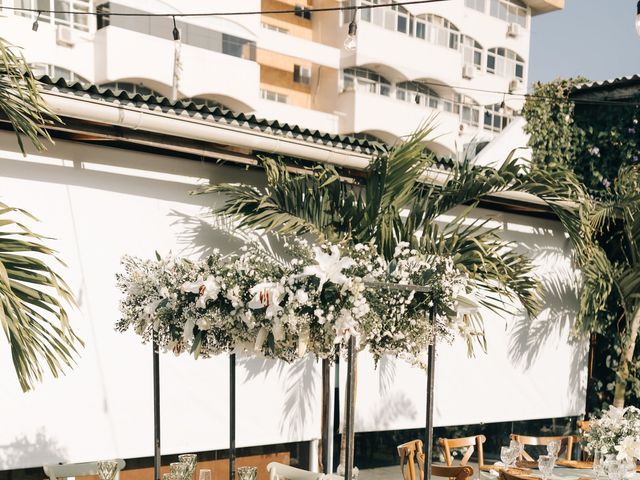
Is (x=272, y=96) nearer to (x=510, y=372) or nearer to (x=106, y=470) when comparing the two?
(x=510, y=372)

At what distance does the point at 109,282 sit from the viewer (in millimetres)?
5633

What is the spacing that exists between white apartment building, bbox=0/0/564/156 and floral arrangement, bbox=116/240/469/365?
13.6 m

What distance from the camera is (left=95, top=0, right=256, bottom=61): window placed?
2034 centimetres

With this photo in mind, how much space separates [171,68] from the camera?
21.1m

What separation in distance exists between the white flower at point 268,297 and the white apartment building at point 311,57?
14.2 meters

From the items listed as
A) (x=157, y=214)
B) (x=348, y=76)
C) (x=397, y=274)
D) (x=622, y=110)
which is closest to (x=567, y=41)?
(x=622, y=110)

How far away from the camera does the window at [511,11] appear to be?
32000mm

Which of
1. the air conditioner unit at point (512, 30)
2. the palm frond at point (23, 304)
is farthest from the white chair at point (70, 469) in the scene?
the air conditioner unit at point (512, 30)

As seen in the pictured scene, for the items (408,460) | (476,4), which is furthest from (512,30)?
(408,460)

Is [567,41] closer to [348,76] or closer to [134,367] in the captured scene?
[348,76]

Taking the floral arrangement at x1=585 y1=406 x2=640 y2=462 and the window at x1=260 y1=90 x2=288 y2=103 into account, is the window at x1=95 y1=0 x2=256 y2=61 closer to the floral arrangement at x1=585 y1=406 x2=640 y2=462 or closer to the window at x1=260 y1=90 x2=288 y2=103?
the window at x1=260 y1=90 x2=288 y2=103

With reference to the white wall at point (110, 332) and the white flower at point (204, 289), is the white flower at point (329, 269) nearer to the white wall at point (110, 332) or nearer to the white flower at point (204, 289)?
the white flower at point (204, 289)

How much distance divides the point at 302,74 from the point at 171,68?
6794 mm

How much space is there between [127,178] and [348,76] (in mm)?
21261
